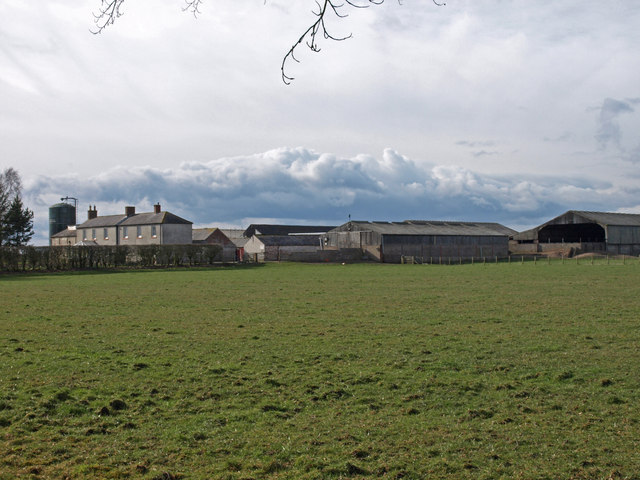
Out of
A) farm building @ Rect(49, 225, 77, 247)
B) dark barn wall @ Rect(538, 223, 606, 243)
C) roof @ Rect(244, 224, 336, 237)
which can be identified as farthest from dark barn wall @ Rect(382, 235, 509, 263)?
farm building @ Rect(49, 225, 77, 247)

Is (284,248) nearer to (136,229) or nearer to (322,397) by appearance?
(136,229)

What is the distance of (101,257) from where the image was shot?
6084cm

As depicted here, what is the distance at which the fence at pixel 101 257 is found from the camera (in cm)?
5512

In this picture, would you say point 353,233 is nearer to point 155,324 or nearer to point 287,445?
point 155,324

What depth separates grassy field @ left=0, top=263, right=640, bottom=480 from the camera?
6.86 m

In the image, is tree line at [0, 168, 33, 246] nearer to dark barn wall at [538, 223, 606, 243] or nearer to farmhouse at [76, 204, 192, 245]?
farmhouse at [76, 204, 192, 245]

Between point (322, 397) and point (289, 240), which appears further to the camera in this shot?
point (289, 240)

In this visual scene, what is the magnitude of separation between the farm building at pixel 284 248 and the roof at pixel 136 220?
410 inches

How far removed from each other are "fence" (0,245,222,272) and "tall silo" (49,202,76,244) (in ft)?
170

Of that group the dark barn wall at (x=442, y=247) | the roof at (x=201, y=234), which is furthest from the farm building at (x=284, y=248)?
the dark barn wall at (x=442, y=247)

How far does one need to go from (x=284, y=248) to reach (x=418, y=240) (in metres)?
19.5

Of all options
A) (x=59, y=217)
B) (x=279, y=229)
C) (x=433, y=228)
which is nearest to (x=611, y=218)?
(x=433, y=228)

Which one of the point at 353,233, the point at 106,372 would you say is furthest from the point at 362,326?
the point at 353,233

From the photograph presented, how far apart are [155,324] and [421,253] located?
71.5 m
